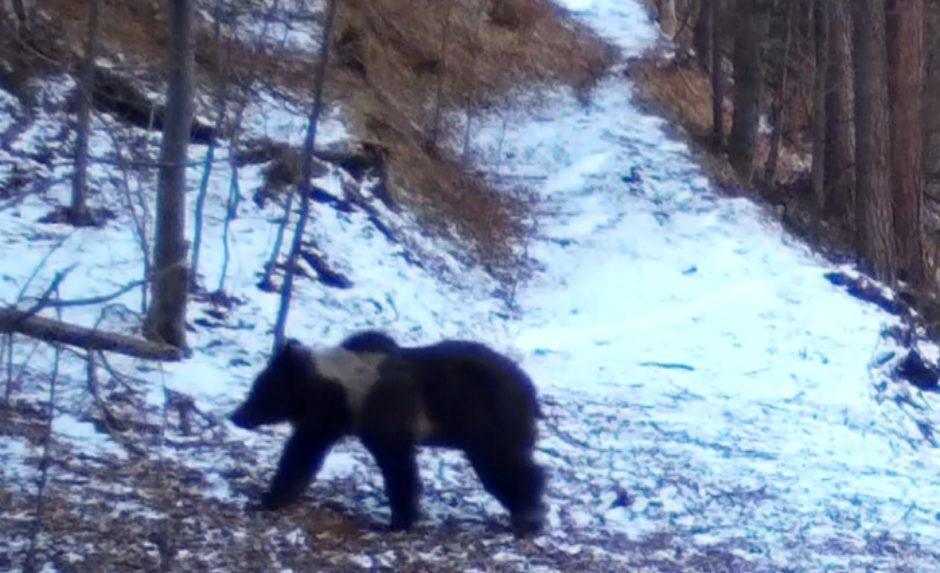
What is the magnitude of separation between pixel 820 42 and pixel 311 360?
18739 millimetres

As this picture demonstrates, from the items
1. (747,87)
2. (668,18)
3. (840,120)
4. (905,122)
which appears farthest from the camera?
(668,18)

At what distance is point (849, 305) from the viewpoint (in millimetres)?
16609

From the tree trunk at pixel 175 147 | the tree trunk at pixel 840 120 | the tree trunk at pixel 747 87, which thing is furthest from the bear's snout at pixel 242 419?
the tree trunk at pixel 747 87

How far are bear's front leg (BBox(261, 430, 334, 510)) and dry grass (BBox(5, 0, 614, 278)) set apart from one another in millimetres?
4924

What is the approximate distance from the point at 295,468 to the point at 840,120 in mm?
15659

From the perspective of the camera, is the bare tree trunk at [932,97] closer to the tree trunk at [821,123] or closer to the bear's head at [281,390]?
the tree trunk at [821,123]

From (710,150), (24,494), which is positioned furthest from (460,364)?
(710,150)

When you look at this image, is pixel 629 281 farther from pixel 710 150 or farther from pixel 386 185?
pixel 710 150

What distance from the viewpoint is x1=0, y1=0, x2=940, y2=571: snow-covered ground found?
356 inches

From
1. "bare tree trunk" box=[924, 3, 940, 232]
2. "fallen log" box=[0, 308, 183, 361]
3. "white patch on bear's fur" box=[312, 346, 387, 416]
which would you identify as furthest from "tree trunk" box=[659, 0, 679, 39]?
"fallen log" box=[0, 308, 183, 361]

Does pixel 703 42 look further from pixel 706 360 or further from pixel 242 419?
pixel 242 419

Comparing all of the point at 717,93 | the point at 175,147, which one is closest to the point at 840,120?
the point at 717,93

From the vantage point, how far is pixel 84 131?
38.5ft

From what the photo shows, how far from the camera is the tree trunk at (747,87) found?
24.1 metres
